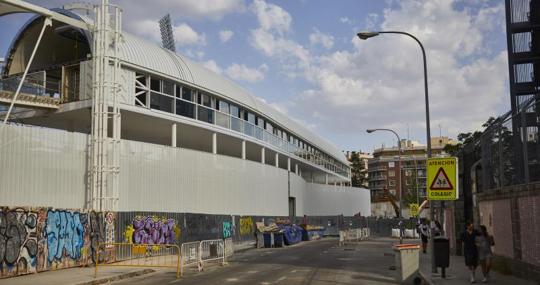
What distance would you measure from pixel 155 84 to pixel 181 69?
298cm

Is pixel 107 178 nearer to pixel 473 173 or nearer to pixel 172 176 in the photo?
pixel 172 176

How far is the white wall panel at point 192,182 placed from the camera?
28219 millimetres

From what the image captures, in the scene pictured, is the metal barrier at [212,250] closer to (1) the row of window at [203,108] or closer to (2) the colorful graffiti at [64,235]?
(2) the colorful graffiti at [64,235]

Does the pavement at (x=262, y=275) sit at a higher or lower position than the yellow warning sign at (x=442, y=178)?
lower

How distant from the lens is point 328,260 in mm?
25109

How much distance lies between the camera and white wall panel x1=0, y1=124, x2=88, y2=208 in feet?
71.6

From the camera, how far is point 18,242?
60.9 feet

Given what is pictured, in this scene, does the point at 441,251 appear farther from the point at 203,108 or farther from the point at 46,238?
the point at 203,108

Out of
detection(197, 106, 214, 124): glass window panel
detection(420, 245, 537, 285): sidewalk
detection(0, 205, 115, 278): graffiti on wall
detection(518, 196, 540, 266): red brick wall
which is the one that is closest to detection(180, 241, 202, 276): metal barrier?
detection(0, 205, 115, 278): graffiti on wall

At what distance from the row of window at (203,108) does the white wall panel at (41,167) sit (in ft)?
22.1

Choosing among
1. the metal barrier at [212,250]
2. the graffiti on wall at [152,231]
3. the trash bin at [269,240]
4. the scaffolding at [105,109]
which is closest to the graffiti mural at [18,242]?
the scaffolding at [105,109]

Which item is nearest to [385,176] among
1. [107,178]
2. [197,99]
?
[197,99]

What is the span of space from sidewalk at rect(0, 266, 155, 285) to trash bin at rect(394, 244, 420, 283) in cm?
881

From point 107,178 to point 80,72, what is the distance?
6080mm
